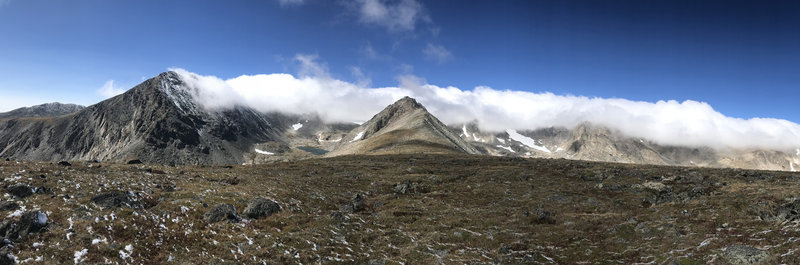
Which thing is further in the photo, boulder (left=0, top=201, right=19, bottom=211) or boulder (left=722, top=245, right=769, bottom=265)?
boulder (left=0, top=201, right=19, bottom=211)

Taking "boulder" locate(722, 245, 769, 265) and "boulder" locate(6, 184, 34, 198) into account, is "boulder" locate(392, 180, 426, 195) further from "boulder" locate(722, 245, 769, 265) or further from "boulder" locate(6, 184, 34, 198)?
"boulder" locate(6, 184, 34, 198)

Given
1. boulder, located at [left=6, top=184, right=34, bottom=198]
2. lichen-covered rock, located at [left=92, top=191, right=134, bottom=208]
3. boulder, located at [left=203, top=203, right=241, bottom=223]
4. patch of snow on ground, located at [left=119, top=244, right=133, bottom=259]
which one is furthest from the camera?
boulder, located at [left=203, top=203, right=241, bottom=223]

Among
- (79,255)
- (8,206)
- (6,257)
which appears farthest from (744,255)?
(8,206)

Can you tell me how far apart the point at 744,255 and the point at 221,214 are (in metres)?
34.9

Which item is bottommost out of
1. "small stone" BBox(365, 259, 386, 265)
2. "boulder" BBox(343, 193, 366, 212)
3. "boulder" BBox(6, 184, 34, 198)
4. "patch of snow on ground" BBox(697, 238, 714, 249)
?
"small stone" BBox(365, 259, 386, 265)

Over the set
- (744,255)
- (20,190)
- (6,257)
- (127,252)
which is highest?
(20,190)

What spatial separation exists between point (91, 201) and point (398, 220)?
2465cm

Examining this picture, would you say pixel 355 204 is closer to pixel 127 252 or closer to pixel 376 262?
pixel 376 262

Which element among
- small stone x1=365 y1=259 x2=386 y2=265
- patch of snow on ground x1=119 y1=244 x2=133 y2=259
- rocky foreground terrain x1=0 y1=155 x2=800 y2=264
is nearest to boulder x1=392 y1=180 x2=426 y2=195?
rocky foreground terrain x1=0 y1=155 x2=800 y2=264

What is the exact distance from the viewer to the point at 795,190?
37312 millimetres

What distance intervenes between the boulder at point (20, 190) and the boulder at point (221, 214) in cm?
1123

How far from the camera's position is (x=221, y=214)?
92.2 feet

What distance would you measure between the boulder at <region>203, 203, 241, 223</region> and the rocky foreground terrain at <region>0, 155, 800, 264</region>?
86 millimetres

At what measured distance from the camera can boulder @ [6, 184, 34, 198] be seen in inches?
961
